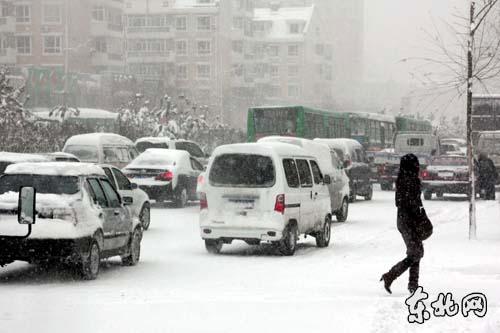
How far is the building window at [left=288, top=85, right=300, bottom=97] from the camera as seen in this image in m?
131

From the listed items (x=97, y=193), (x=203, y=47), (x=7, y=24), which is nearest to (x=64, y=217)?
(x=97, y=193)

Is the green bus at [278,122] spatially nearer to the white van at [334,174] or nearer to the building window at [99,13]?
the white van at [334,174]

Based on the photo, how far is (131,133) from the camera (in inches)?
2162

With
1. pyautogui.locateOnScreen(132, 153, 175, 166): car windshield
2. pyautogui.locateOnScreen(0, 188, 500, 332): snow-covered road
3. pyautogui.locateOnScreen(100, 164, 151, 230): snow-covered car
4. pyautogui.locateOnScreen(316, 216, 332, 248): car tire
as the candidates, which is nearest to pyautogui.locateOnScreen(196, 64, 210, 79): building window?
pyautogui.locateOnScreen(132, 153, 175, 166): car windshield

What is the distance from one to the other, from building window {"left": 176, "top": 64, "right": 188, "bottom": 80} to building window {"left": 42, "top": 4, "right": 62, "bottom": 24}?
19.3m

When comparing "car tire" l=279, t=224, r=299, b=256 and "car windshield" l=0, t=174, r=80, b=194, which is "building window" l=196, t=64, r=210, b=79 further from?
"car windshield" l=0, t=174, r=80, b=194

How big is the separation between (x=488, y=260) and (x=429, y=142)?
103 feet

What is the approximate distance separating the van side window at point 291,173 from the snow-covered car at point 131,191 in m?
3.97

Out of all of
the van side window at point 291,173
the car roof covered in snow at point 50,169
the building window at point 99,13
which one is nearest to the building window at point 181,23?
the building window at point 99,13

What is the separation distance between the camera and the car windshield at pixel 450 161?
3797 cm

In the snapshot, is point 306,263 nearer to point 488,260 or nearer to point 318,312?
point 488,260

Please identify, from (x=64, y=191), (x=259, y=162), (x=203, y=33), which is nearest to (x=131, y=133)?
(x=259, y=162)

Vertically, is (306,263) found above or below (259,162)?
below

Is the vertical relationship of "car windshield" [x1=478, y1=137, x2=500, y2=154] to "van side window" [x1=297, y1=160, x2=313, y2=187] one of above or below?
below
